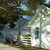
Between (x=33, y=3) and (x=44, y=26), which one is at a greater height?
(x=33, y=3)

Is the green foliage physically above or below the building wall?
above

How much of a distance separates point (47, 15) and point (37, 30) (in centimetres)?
293

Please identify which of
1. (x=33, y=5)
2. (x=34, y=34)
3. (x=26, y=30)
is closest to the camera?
(x=33, y=5)

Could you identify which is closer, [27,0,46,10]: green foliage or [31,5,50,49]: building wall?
[27,0,46,10]: green foliage

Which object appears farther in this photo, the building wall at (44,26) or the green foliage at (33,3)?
the building wall at (44,26)

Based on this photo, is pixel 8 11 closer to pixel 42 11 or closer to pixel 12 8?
pixel 12 8

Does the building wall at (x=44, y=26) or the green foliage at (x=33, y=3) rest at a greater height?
the green foliage at (x=33, y=3)

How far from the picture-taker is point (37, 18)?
85.3 feet

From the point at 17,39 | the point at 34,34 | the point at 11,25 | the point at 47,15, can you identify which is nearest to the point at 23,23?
the point at 11,25

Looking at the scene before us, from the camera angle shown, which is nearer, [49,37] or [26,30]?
[49,37]

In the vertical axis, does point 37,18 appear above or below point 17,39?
above

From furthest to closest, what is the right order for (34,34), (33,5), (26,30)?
(26,30) → (34,34) → (33,5)

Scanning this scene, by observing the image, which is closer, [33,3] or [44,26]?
[33,3]

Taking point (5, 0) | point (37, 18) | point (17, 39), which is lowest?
point (17, 39)
